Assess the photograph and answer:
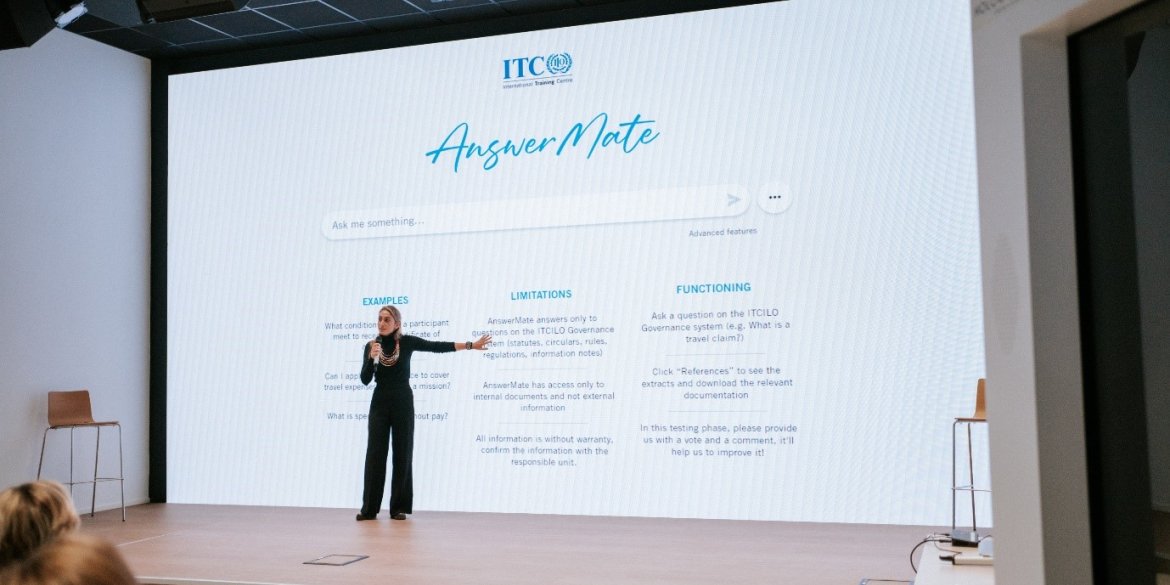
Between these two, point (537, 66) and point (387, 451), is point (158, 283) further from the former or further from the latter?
point (537, 66)

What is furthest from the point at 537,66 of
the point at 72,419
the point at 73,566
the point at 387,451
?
the point at 73,566

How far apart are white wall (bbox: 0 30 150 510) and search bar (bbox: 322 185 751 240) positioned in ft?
4.59

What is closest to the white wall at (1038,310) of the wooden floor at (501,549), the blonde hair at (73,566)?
the blonde hair at (73,566)

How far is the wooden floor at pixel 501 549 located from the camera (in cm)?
389

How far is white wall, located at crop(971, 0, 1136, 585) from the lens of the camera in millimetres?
1718

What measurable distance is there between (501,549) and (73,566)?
3.89 m

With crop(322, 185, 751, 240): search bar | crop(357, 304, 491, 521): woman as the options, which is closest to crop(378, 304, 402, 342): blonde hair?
crop(357, 304, 491, 521): woman

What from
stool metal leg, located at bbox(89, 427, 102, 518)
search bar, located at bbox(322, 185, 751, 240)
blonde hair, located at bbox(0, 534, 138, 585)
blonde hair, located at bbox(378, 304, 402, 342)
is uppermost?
search bar, located at bbox(322, 185, 751, 240)

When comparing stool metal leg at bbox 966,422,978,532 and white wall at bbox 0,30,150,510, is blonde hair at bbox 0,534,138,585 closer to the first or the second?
stool metal leg at bbox 966,422,978,532

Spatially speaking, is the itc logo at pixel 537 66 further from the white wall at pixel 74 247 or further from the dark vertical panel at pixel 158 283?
the white wall at pixel 74 247

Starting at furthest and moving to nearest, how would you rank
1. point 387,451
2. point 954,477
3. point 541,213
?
point 541,213, point 387,451, point 954,477

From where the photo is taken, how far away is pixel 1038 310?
173cm

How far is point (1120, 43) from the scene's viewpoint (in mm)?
1661

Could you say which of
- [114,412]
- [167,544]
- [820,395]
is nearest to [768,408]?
[820,395]
